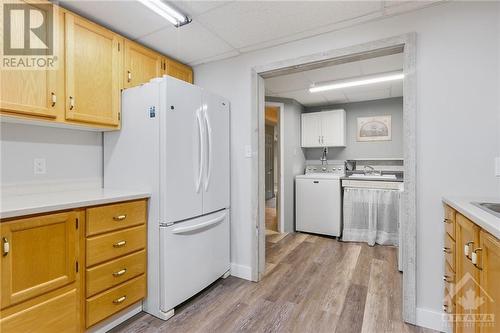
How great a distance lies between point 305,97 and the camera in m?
4.15

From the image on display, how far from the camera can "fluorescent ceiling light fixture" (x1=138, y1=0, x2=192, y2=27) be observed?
1.68 meters

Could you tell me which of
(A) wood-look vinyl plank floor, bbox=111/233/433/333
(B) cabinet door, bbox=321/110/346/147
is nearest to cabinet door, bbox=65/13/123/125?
(A) wood-look vinyl plank floor, bbox=111/233/433/333

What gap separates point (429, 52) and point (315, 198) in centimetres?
256

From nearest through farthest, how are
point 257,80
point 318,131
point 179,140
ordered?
point 179,140 < point 257,80 < point 318,131

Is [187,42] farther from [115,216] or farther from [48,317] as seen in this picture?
[48,317]

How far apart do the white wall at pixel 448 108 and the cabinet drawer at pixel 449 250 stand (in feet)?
0.28

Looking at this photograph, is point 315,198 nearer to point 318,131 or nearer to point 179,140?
point 318,131

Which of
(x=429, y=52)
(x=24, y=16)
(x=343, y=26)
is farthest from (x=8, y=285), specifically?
(x=429, y=52)

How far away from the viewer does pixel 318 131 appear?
175 inches

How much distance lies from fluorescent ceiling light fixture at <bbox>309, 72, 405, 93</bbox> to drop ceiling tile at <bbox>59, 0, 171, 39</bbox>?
2312 millimetres

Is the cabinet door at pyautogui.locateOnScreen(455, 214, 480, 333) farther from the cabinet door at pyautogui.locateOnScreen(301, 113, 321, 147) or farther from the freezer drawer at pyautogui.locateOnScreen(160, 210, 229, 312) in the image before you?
the cabinet door at pyautogui.locateOnScreen(301, 113, 321, 147)

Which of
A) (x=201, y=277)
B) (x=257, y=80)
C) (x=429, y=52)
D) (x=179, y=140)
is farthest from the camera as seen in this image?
(x=257, y=80)

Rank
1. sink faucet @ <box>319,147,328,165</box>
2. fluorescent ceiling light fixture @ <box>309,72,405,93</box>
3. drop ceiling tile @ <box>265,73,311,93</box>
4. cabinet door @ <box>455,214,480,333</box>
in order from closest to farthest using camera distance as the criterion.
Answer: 1. cabinet door @ <box>455,214,480,333</box>
2. fluorescent ceiling light fixture @ <box>309,72,405,93</box>
3. drop ceiling tile @ <box>265,73,311,93</box>
4. sink faucet @ <box>319,147,328,165</box>

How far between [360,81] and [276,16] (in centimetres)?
186
